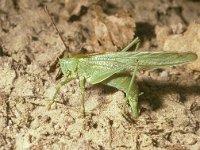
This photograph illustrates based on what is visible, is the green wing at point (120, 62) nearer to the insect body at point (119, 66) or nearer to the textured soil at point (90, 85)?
the insect body at point (119, 66)

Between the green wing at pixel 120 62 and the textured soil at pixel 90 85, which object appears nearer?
the textured soil at pixel 90 85

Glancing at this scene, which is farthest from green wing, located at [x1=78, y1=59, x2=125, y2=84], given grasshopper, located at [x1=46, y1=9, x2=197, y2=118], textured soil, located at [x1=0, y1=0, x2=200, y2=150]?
textured soil, located at [x1=0, y1=0, x2=200, y2=150]

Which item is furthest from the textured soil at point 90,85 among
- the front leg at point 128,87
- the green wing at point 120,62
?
the green wing at point 120,62

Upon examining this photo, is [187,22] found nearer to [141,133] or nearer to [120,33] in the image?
[120,33]

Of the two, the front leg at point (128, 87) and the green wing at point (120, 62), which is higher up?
the green wing at point (120, 62)

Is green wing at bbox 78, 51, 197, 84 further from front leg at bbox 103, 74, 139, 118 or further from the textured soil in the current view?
the textured soil

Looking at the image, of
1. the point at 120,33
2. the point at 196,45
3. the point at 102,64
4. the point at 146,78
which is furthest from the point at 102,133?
the point at 196,45
